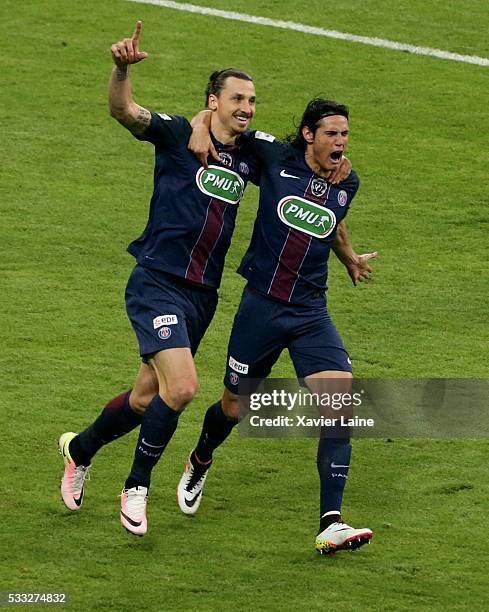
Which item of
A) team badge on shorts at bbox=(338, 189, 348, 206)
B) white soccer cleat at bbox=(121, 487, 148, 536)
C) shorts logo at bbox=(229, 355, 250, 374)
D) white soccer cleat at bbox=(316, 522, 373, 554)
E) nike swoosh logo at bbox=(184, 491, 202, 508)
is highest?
team badge on shorts at bbox=(338, 189, 348, 206)

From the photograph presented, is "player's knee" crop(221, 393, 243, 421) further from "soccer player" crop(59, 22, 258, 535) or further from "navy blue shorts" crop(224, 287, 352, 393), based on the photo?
"soccer player" crop(59, 22, 258, 535)

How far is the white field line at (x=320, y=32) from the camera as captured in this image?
16.2 meters

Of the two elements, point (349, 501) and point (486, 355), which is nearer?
point (349, 501)

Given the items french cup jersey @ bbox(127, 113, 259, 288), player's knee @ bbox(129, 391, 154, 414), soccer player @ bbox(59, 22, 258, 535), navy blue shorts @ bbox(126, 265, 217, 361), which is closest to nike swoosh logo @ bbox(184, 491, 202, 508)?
soccer player @ bbox(59, 22, 258, 535)

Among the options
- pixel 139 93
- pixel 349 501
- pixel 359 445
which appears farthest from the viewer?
pixel 139 93

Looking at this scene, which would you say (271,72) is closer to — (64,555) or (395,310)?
(395,310)

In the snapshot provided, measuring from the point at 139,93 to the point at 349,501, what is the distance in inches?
284

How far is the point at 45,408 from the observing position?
1005cm

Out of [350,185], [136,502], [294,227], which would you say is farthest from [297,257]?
[136,502]

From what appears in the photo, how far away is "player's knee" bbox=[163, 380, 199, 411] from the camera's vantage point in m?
8.27

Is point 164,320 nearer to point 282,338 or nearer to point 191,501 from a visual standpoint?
point 282,338

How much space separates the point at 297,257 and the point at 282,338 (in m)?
0.44

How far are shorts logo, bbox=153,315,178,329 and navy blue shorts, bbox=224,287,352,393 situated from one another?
1.40 feet

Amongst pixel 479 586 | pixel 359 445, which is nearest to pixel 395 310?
pixel 359 445
